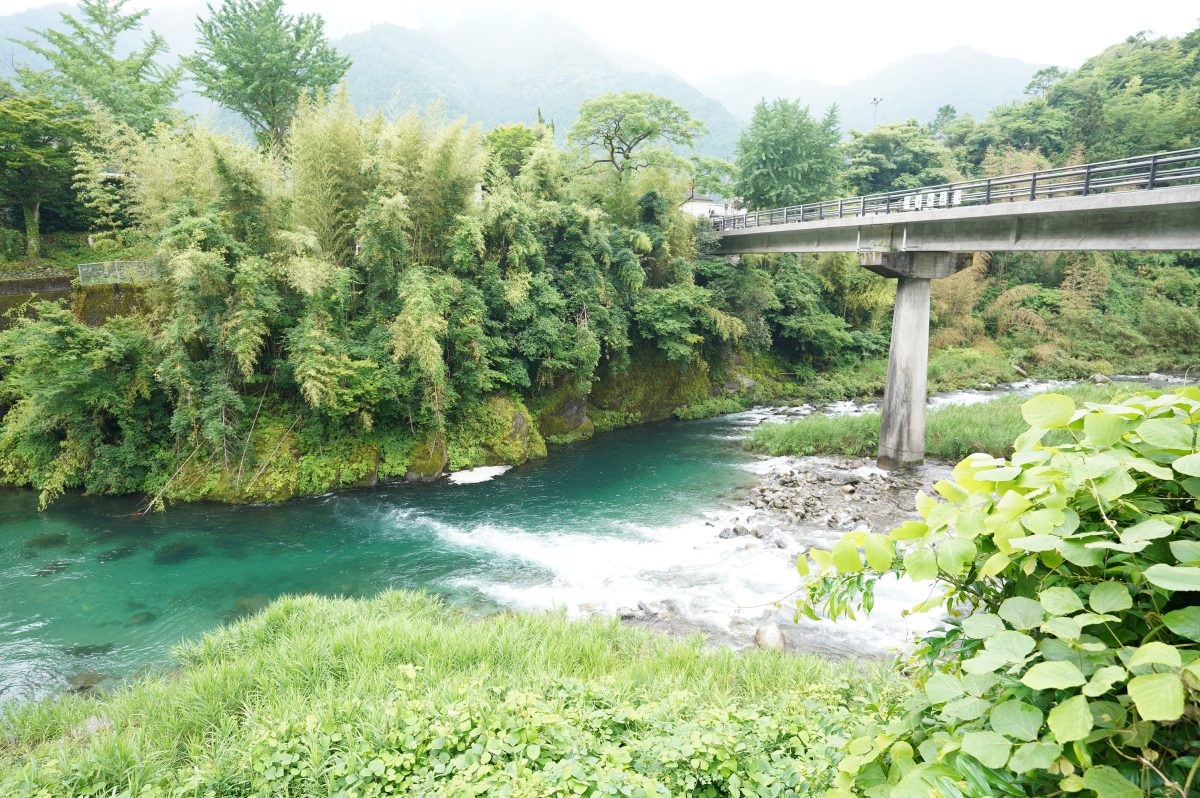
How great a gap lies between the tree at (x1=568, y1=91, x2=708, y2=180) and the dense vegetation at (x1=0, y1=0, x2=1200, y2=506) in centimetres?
10

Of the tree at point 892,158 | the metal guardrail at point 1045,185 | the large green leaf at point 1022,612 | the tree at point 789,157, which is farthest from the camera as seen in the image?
the tree at point 892,158

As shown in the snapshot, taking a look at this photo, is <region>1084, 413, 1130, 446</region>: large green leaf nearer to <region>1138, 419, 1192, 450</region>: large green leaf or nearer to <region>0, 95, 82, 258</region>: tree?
<region>1138, 419, 1192, 450</region>: large green leaf

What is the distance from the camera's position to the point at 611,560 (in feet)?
35.1

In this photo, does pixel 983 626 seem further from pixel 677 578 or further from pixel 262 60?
pixel 262 60

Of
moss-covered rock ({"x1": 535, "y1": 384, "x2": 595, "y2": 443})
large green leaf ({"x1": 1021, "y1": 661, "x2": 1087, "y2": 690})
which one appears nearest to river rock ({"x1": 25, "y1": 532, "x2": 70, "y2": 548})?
moss-covered rock ({"x1": 535, "y1": 384, "x2": 595, "y2": 443})

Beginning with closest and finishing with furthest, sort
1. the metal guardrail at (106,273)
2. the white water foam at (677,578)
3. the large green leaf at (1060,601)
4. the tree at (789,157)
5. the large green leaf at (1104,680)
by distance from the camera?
the large green leaf at (1104,680) < the large green leaf at (1060,601) < the white water foam at (677,578) < the metal guardrail at (106,273) < the tree at (789,157)

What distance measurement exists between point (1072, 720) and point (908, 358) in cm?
1597

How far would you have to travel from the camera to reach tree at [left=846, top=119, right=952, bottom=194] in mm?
37656

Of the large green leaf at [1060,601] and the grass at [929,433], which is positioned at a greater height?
the large green leaf at [1060,601]

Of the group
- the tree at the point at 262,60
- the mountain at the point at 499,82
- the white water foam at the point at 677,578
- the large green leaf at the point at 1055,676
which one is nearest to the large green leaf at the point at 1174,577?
the large green leaf at the point at 1055,676

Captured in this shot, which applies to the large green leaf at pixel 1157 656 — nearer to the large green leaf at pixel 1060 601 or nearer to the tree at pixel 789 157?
the large green leaf at pixel 1060 601

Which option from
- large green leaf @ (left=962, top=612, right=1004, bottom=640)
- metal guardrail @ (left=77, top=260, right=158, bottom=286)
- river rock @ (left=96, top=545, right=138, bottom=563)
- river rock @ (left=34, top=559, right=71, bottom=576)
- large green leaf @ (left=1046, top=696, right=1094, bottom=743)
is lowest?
river rock @ (left=34, top=559, right=71, bottom=576)

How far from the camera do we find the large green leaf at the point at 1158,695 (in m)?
0.97

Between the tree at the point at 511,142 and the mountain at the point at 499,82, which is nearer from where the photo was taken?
the tree at the point at 511,142
